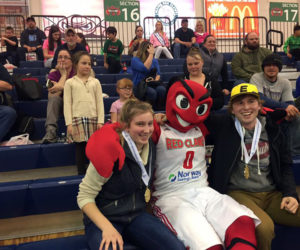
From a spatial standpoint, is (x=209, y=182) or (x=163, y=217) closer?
(x=163, y=217)

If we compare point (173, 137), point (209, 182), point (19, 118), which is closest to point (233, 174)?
point (209, 182)

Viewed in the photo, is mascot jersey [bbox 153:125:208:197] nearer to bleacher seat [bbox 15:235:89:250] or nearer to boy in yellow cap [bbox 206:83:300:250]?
boy in yellow cap [bbox 206:83:300:250]

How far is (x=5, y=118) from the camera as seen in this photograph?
3.03 m

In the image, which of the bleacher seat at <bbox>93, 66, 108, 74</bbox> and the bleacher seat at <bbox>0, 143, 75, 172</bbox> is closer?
the bleacher seat at <bbox>0, 143, 75, 172</bbox>

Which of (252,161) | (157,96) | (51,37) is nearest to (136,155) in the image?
(252,161)

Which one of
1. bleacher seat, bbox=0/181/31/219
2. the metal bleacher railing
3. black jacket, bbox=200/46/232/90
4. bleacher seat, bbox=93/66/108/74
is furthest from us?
the metal bleacher railing

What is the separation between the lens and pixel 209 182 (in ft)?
6.58

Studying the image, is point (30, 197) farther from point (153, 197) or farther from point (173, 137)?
point (173, 137)

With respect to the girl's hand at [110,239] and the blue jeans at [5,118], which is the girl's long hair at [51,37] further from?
the girl's hand at [110,239]

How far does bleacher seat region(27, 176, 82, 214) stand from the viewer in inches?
87.6

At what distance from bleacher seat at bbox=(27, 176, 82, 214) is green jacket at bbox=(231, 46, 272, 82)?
276cm

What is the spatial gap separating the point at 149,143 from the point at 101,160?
0.33 metres

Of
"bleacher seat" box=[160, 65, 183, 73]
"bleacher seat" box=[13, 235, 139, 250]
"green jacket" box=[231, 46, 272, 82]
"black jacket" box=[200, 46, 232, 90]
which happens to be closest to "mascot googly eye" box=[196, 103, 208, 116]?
"bleacher seat" box=[13, 235, 139, 250]

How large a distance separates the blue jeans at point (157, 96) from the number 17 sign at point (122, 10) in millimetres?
3850
